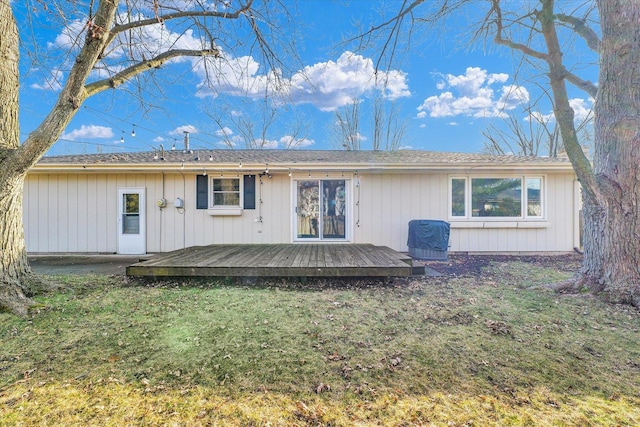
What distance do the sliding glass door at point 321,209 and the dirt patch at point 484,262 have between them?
2.33 meters

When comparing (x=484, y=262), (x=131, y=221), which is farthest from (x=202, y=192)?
(x=484, y=262)

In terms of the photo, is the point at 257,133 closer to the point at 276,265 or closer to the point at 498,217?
the point at 498,217

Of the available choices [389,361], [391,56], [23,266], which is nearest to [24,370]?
[23,266]

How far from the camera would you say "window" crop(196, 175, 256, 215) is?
24.6 ft

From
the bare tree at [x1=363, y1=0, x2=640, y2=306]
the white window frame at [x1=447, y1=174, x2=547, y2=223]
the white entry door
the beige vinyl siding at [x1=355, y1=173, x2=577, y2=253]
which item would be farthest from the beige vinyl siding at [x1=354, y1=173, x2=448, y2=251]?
the white entry door

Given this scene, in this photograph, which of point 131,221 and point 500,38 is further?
point 131,221

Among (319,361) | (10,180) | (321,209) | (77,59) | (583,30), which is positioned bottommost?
(319,361)

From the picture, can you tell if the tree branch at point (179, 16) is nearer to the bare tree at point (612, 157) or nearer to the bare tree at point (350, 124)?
the bare tree at point (612, 157)

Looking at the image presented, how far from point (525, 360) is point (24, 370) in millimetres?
3972

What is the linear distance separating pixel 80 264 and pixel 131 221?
58.3 inches

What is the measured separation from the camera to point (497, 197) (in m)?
7.49

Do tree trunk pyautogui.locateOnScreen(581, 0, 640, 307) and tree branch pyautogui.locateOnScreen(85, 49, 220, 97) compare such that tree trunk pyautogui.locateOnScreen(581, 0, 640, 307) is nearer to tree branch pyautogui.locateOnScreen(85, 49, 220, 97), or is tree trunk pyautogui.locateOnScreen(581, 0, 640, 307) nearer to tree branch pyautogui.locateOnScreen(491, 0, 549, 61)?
tree branch pyautogui.locateOnScreen(491, 0, 549, 61)

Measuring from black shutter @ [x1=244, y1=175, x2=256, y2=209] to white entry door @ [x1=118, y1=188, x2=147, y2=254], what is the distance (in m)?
2.66

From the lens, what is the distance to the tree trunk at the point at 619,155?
3.83m
